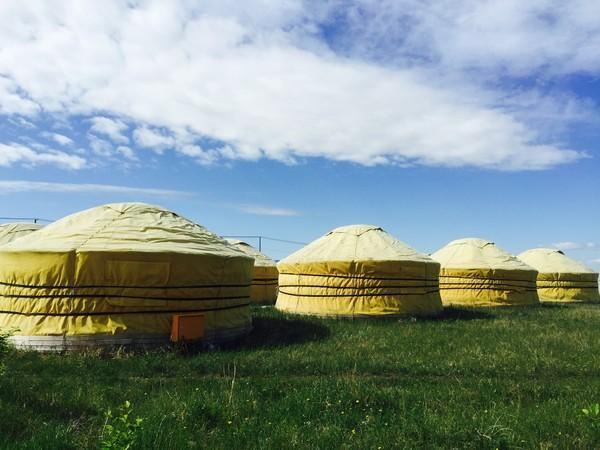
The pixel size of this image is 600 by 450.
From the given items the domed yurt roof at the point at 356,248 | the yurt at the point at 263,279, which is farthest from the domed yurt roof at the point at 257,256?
the domed yurt roof at the point at 356,248

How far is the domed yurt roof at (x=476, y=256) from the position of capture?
18750 mm

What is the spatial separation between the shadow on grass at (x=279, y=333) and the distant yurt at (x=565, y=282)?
15239 millimetres

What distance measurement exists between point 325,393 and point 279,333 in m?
4.95

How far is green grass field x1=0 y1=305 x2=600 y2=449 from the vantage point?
13.8ft

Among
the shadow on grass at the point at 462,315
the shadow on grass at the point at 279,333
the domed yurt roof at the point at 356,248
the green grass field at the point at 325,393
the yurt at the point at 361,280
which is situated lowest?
the green grass field at the point at 325,393

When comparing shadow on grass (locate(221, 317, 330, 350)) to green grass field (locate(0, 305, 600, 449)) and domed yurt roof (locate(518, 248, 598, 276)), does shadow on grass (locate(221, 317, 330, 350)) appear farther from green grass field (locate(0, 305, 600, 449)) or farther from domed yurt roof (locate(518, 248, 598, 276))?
domed yurt roof (locate(518, 248, 598, 276))

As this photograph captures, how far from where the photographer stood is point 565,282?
2331 cm

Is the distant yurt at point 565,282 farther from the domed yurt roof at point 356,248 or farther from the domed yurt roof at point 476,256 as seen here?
the domed yurt roof at point 356,248

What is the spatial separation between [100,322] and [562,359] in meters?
6.99

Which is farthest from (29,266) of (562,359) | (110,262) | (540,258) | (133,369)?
(540,258)

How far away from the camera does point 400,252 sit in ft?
45.7

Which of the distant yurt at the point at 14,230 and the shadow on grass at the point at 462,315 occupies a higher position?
the distant yurt at the point at 14,230

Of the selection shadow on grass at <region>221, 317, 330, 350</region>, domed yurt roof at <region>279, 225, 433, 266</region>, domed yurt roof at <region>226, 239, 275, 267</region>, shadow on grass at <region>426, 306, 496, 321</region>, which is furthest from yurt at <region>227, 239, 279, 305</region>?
shadow on grass at <region>221, 317, 330, 350</region>

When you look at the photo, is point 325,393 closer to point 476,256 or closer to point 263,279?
point 476,256
